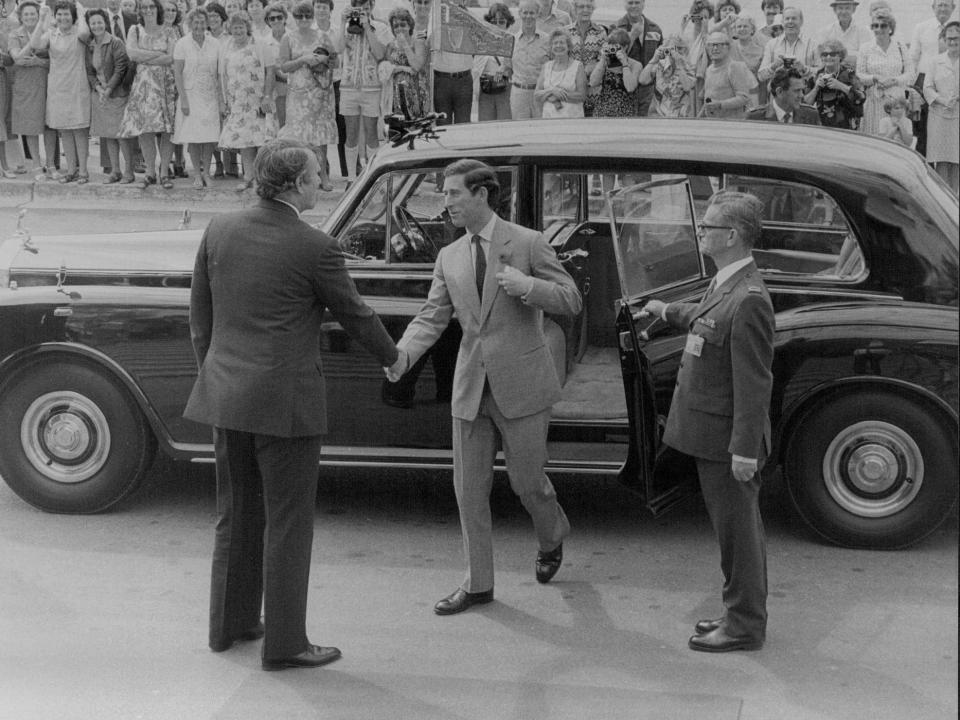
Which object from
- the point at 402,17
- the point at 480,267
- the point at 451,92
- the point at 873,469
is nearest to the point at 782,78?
the point at 451,92

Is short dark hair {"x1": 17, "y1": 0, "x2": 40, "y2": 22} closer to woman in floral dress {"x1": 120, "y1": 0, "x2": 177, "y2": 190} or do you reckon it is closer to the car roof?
woman in floral dress {"x1": 120, "y1": 0, "x2": 177, "y2": 190}

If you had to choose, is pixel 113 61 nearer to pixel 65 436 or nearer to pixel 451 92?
pixel 451 92

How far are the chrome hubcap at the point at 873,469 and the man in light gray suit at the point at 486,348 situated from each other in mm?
1404

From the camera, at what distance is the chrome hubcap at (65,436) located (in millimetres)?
6684

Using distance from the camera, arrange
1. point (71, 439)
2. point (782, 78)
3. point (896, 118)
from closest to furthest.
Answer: point (71, 439) < point (782, 78) < point (896, 118)

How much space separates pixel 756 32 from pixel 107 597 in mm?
8737

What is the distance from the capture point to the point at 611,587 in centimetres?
584

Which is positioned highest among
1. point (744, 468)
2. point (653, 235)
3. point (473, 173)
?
point (473, 173)

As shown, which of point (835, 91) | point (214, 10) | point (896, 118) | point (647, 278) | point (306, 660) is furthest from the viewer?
point (214, 10)

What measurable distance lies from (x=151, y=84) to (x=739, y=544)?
10636mm

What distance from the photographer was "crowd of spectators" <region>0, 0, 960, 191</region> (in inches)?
446

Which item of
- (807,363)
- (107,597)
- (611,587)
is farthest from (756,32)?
(107,597)

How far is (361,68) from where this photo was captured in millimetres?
13523

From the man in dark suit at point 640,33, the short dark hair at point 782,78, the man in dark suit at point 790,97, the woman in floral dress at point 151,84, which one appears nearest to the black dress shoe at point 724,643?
the man in dark suit at point 790,97
